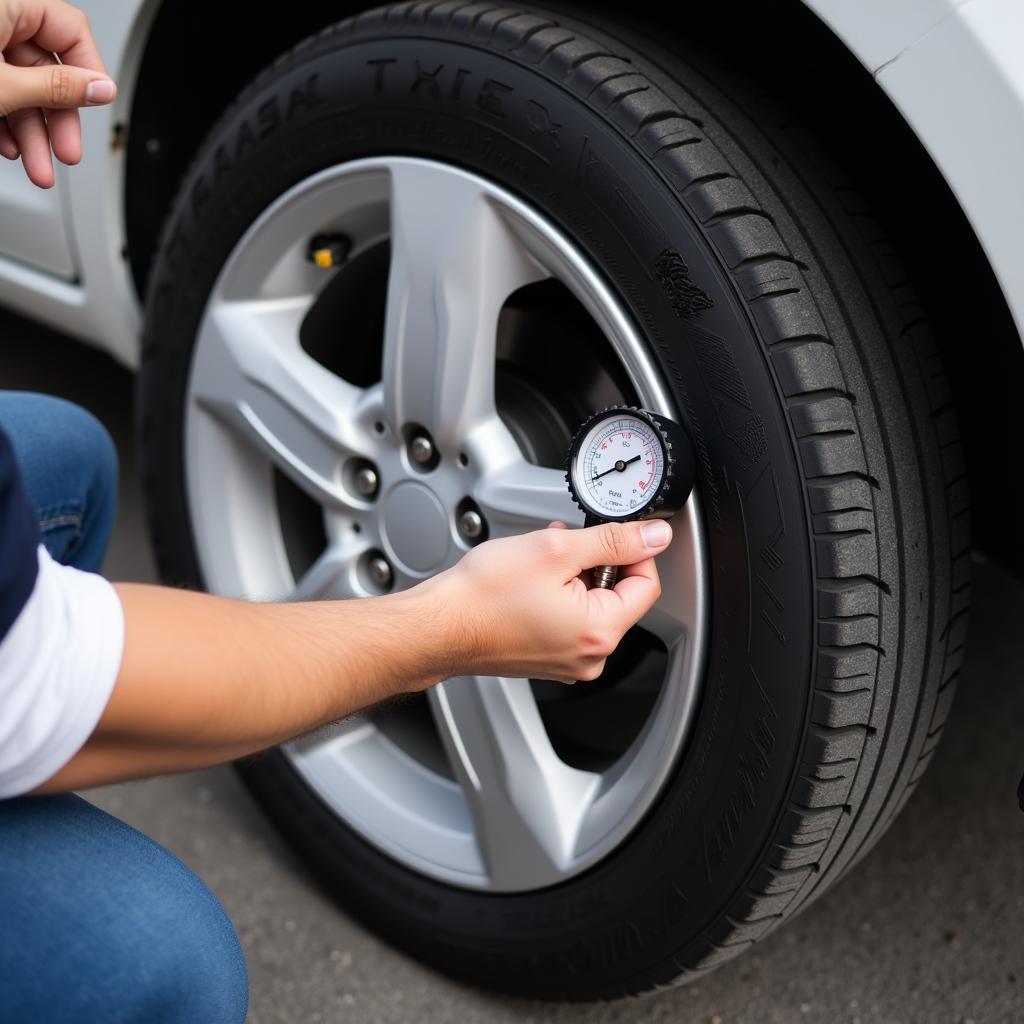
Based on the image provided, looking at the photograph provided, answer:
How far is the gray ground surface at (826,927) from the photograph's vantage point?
4.53ft

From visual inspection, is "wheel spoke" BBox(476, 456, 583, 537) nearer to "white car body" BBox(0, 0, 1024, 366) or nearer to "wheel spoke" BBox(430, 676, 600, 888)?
"wheel spoke" BBox(430, 676, 600, 888)

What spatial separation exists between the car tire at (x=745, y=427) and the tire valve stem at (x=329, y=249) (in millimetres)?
160

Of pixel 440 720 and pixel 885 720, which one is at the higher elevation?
pixel 885 720

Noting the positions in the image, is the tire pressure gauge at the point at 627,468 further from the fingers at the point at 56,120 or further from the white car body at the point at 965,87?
the fingers at the point at 56,120

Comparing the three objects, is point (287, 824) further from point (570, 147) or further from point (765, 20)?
point (765, 20)

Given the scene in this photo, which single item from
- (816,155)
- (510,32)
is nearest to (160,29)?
(510,32)

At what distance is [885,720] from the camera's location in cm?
107

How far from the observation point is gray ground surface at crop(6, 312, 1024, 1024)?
54.3 inches

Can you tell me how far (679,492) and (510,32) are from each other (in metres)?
0.48

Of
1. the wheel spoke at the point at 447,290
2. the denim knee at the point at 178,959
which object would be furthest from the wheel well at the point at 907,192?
the denim knee at the point at 178,959

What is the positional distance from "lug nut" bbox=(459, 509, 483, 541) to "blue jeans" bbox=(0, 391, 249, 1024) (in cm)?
46

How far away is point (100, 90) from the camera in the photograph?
1071 mm

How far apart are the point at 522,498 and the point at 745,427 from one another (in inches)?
10.7

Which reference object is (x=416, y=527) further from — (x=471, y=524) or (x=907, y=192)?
(x=907, y=192)
